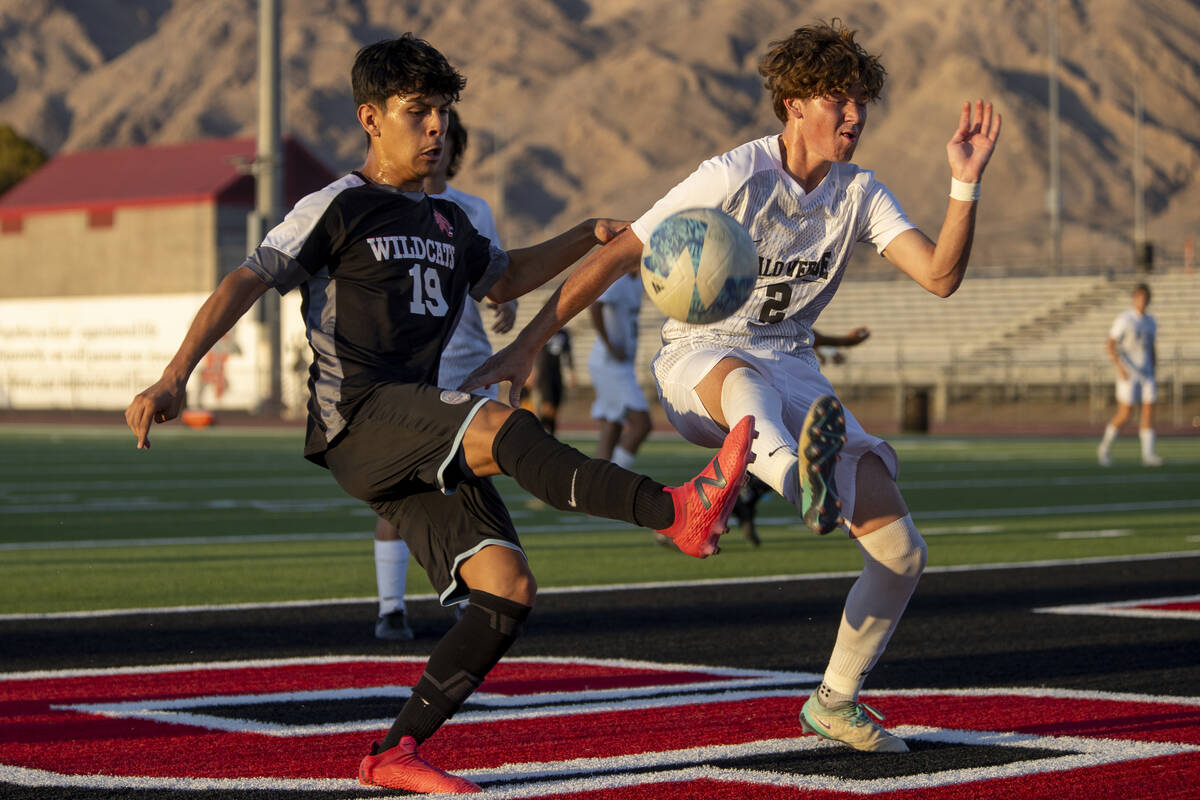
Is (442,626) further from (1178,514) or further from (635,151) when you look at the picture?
(635,151)

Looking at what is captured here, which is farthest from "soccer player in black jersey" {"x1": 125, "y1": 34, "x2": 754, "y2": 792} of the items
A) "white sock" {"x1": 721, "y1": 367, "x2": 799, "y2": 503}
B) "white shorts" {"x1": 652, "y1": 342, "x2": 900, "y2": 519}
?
"white shorts" {"x1": 652, "y1": 342, "x2": 900, "y2": 519}

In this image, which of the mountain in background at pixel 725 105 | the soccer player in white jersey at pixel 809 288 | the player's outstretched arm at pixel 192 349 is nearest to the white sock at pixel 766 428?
the soccer player in white jersey at pixel 809 288

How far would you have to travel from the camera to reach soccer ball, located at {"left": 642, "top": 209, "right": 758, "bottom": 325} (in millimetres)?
5148

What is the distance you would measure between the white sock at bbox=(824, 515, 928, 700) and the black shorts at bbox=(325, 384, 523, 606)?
3.94 ft

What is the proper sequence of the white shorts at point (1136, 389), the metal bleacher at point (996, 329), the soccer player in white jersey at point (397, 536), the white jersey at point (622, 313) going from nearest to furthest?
the soccer player in white jersey at point (397, 536) → the white jersey at point (622, 313) → the white shorts at point (1136, 389) → the metal bleacher at point (996, 329)

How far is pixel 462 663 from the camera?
191 inches

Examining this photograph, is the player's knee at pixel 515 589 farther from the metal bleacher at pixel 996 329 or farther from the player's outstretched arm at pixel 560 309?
the metal bleacher at pixel 996 329

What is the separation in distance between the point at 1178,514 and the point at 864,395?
25.9 meters

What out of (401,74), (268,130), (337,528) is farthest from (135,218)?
(401,74)

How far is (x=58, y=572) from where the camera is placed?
10.9 metres

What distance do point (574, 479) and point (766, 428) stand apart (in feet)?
2.71

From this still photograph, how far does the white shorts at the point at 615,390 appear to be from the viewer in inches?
527

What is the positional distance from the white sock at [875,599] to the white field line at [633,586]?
4253 mm

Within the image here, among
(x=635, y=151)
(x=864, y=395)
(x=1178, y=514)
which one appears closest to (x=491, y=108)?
(x=635, y=151)
